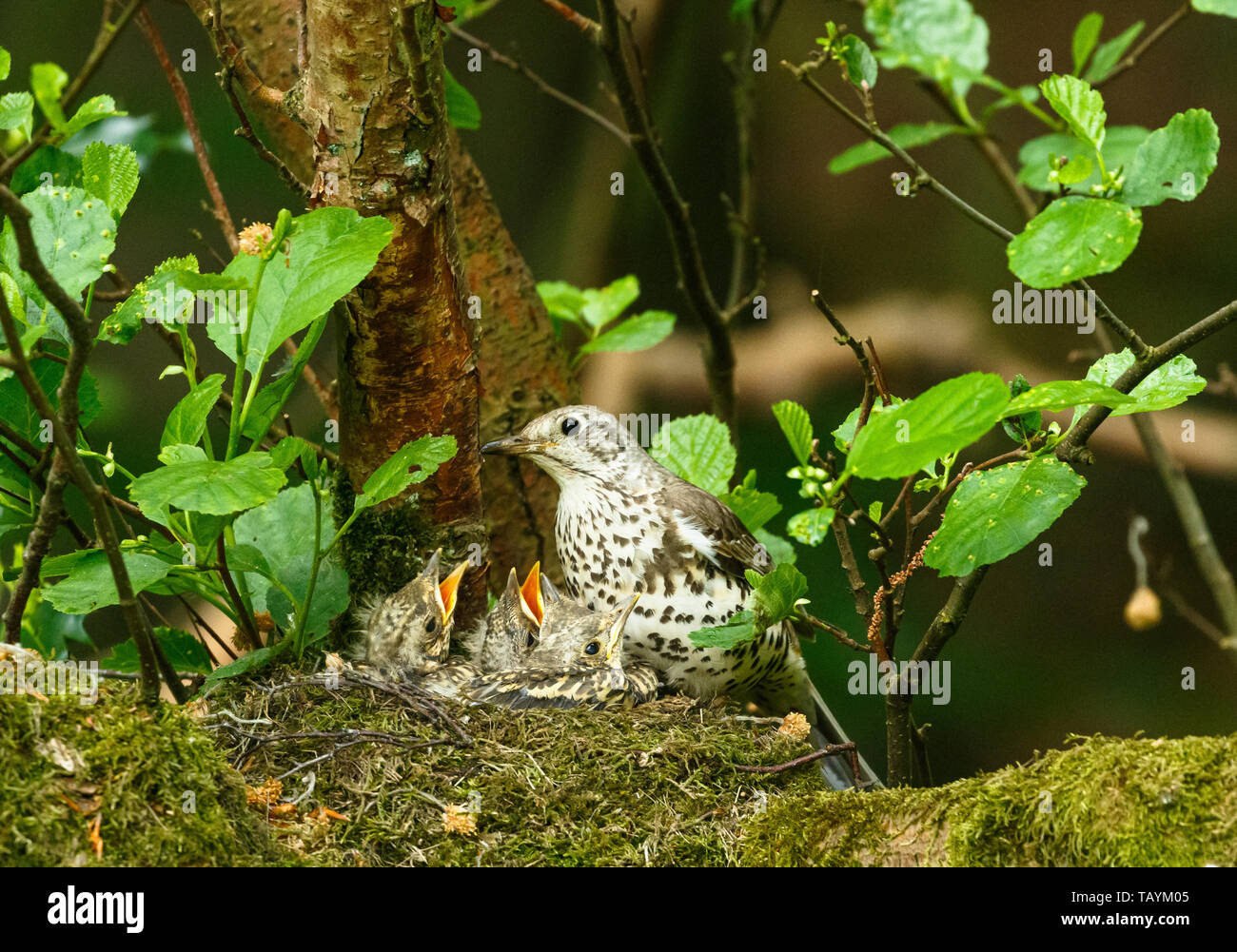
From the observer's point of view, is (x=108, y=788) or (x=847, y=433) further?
(x=847, y=433)

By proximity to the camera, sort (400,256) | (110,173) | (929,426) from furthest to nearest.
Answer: (400,256) < (110,173) < (929,426)

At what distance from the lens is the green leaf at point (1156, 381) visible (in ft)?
4.94

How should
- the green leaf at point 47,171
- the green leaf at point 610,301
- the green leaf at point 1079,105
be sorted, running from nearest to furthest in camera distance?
1. the green leaf at point 1079,105
2. the green leaf at point 47,171
3. the green leaf at point 610,301

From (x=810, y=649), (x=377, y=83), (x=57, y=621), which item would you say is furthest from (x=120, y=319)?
(x=810, y=649)

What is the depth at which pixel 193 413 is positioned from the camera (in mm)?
1666

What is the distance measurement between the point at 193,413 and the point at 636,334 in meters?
1.34

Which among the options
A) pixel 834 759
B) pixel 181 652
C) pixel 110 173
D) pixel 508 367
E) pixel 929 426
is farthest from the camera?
pixel 508 367

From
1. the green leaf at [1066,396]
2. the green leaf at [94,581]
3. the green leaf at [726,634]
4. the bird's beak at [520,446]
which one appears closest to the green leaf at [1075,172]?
the green leaf at [1066,396]

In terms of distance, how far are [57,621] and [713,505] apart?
1436 mm

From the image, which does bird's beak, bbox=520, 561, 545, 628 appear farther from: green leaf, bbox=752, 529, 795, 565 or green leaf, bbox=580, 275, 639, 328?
green leaf, bbox=580, 275, 639, 328

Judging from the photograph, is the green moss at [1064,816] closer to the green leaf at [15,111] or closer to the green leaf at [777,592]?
the green leaf at [777,592]

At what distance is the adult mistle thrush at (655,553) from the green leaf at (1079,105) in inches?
49.9

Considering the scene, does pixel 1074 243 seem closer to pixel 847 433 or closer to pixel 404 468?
pixel 847 433

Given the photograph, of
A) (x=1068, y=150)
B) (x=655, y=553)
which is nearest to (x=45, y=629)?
(x=655, y=553)
